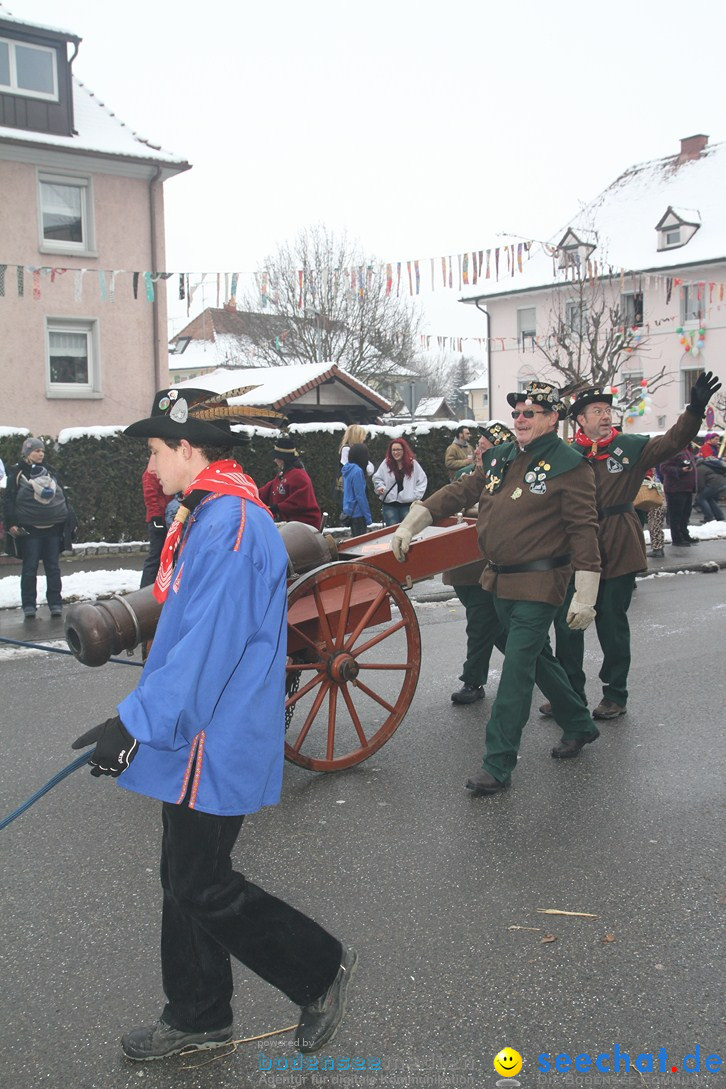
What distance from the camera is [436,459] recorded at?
749 inches

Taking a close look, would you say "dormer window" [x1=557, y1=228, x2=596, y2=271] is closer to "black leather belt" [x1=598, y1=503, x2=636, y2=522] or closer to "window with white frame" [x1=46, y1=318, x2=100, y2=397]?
"window with white frame" [x1=46, y1=318, x2=100, y2=397]

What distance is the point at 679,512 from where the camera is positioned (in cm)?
1443

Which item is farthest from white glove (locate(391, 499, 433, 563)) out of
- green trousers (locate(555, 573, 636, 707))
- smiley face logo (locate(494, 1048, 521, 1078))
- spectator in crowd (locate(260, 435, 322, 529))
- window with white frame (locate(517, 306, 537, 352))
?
window with white frame (locate(517, 306, 537, 352))

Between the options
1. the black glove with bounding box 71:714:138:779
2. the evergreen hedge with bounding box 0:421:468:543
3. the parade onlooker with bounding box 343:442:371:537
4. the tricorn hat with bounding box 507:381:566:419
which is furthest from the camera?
the evergreen hedge with bounding box 0:421:468:543

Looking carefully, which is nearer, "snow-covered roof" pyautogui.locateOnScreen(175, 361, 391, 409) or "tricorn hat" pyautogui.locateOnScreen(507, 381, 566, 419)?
"tricorn hat" pyautogui.locateOnScreen(507, 381, 566, 419)

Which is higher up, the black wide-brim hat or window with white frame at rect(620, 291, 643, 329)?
window with white frame at rect(620, 291, 643, 329)

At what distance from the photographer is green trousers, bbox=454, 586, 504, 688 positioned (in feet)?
20.4

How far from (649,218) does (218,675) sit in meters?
44.1

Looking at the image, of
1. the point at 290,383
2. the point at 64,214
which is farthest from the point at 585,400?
the point at 290,383

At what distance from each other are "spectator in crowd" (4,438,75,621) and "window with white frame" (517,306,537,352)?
3375 cm

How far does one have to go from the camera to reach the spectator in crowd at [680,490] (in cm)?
1382

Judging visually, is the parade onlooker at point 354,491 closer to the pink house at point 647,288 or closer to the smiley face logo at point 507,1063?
the smiley face logo at point 507,1063

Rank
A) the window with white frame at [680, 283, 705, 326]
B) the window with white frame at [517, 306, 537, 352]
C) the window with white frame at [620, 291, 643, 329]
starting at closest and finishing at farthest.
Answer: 1. the window with white frame at [680, 283, 705, 326]
2. the window with white frame at [620, 291, 643, 329]
3. the window with white frame at [517, 306, 537, 352]

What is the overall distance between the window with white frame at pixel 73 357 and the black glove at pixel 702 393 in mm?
19401
